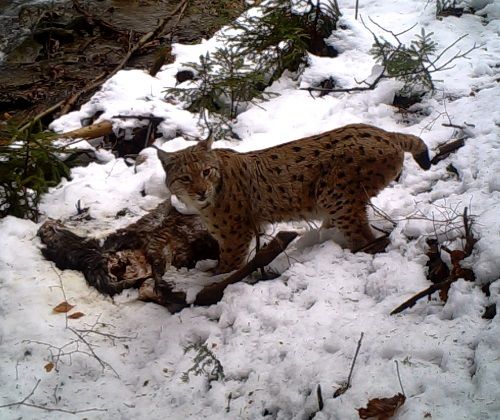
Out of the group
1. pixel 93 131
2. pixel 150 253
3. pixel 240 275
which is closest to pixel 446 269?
pixel 240 275

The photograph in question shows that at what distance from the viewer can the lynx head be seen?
457cm

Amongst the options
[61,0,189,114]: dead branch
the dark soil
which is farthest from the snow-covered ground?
the dark soil

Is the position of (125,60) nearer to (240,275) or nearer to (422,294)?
(240,275)

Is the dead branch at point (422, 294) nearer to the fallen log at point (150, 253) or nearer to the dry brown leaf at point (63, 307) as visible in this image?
the fallen log at point (150, 253)

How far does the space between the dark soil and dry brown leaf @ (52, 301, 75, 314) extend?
4.63 metres

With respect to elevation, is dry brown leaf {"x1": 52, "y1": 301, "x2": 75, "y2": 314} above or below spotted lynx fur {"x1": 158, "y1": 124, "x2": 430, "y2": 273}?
below

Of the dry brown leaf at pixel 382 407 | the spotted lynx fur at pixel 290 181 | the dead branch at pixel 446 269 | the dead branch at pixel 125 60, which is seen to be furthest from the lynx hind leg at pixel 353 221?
the dead branch at pixel 125 60

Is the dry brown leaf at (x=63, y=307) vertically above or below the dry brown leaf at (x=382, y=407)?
below

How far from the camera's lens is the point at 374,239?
455cm

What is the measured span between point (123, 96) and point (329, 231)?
4100 mm

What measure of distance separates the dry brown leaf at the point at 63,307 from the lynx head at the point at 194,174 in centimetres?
135

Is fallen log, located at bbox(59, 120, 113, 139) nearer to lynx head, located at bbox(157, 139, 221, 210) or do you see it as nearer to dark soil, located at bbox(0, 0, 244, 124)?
dark soil, located at bbox(0, 0, 244, 124)

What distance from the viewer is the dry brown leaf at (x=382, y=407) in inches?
Answer: 109

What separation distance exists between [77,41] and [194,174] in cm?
832
